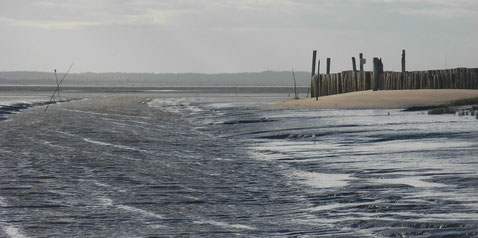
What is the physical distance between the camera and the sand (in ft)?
108

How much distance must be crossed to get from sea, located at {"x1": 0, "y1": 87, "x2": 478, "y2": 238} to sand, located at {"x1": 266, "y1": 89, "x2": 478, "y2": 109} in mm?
9827

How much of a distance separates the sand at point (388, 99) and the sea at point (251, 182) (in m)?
9.83

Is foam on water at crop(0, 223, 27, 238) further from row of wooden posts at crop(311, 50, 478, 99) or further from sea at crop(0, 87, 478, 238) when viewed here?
row of wooden posts at crop(311, 50, 478, 99)

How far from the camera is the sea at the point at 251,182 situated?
879 cm

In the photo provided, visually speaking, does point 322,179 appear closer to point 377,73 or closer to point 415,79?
point 377,73

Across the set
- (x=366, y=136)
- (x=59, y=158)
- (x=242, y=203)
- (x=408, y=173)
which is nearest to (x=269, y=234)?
(x=242, y=203)

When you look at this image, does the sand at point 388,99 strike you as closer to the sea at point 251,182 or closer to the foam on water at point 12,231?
the sea at point 251,182

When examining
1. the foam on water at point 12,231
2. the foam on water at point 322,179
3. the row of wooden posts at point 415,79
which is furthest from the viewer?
the row of wooden posts at point 415,79

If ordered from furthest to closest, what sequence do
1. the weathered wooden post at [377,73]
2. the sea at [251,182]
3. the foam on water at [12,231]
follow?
the weathered wooden post at [377,73] → the sea at [251,182] → the foam on water at [12,231]

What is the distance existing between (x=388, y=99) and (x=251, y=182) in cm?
2228

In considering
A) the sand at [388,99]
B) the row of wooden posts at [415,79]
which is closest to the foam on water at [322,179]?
the sand at [388,99]

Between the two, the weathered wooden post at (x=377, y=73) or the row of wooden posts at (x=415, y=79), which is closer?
the row of wooden posts at (x=415, y=79)

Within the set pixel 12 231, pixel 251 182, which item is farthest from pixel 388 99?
pixel 12 231

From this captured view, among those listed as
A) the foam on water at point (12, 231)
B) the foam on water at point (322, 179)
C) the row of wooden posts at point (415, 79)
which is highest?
the row of wooden posts at point (415, 79)
